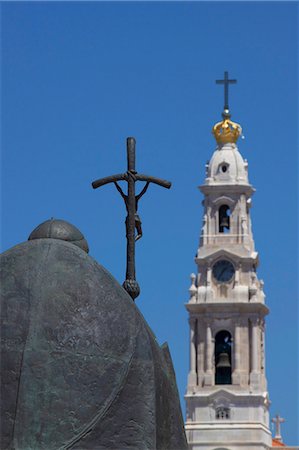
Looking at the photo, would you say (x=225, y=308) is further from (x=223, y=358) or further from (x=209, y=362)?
(x=209, y=362)

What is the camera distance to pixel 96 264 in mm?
11578

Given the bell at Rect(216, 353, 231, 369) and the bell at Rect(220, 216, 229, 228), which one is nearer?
the bell at Rect(216, 353, 231, 369)

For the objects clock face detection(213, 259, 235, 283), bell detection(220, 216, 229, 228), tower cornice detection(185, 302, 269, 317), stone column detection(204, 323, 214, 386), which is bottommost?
stone column detection(204, 323, 214, 386)

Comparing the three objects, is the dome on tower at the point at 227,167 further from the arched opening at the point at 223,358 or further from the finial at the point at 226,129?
the arched opening at the point at 223,358

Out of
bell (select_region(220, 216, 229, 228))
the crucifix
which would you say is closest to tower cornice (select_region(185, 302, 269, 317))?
bell (select_region(220, 216, 229, 228))

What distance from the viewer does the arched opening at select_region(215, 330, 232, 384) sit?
85.6 meters

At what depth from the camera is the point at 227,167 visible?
88.0 m

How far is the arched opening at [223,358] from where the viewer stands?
85.6m

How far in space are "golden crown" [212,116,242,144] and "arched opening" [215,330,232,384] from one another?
1032cm

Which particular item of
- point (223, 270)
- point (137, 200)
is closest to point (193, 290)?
point (223, 270)

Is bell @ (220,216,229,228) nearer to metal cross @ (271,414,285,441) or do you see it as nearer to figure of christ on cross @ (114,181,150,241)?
metal cross @ (271,414,285,441)

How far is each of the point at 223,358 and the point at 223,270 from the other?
4.67 m

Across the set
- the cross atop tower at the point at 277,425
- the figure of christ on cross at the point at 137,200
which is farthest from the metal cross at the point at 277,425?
the figure of christ on cross at the point at 137,200

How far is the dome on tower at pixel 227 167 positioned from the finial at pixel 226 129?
1.18ft
